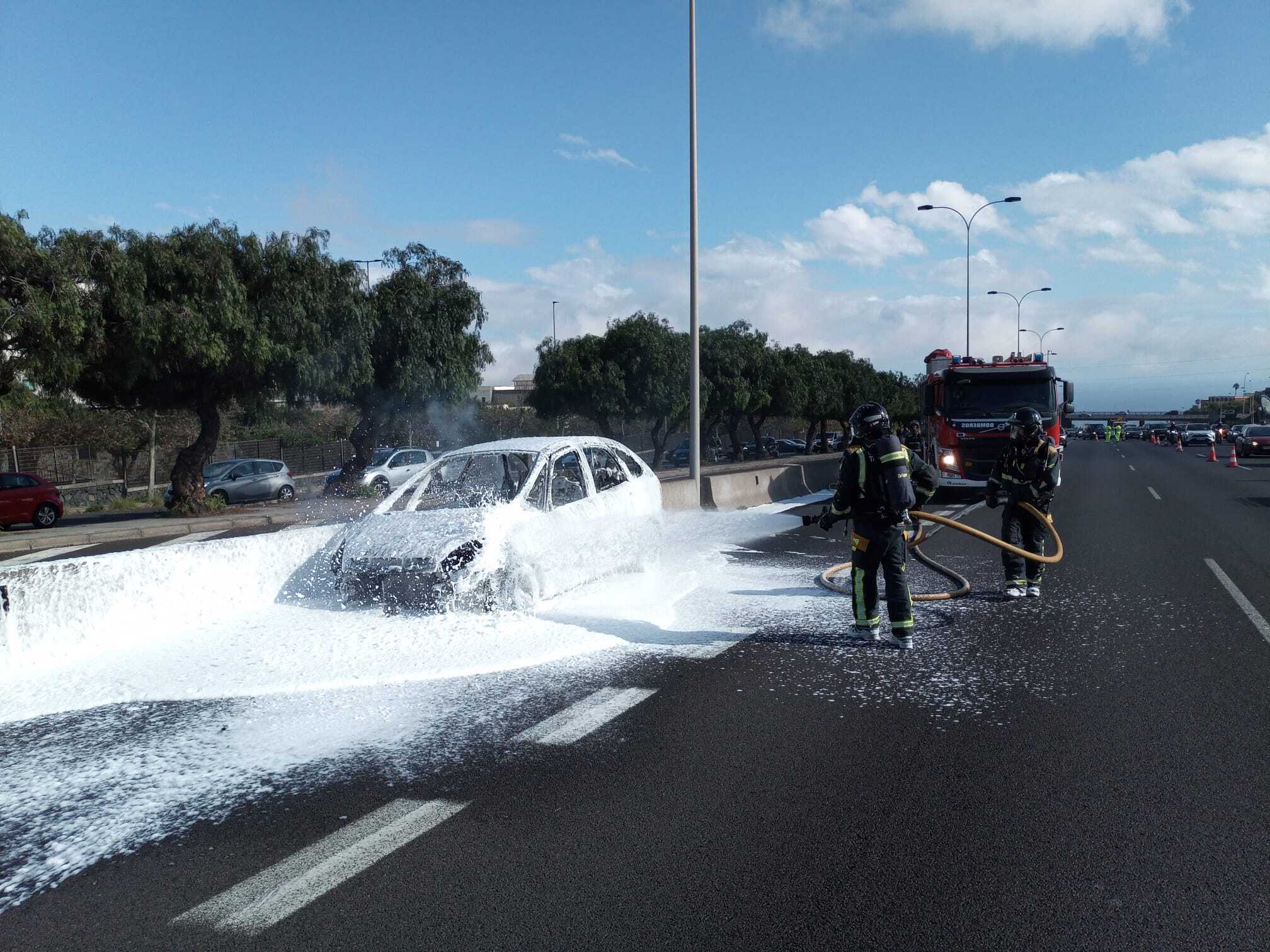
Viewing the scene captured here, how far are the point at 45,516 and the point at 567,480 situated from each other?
17.9m

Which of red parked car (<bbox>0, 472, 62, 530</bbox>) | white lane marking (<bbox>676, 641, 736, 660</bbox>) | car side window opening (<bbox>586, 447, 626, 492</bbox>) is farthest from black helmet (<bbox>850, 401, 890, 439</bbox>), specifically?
red parked car (<bbox>0, 472, 62, 530</bbox>)

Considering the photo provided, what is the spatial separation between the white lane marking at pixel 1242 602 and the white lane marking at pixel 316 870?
5888 millimetres

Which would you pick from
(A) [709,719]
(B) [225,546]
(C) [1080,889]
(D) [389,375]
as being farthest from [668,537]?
(D) [389,375]

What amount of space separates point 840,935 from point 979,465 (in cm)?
1638

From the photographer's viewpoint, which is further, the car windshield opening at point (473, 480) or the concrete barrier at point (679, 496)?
the concrete barrier at point (679, 496)

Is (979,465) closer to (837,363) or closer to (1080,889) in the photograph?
(1080,889)

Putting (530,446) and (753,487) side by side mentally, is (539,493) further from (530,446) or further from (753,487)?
(753,487)

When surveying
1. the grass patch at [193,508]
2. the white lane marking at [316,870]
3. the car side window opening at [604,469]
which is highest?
the car side window opening at [604,469]

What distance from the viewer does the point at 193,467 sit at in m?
22.4

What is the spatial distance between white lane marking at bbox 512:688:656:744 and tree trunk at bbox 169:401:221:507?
18902mm

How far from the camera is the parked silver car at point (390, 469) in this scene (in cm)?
2709

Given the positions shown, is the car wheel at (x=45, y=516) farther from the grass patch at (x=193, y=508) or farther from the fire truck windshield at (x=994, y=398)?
the fire truck windshield at (x=994, y=398)

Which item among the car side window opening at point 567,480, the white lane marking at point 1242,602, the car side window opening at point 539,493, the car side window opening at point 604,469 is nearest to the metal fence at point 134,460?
the car side window opening at point 604,469

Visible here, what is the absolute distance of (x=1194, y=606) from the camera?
8258mm
